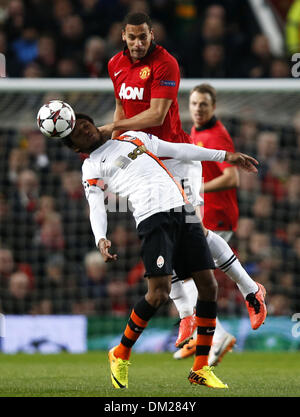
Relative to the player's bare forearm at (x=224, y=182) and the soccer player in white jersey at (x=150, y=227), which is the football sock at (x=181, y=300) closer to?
the soccer player in white jersey at (x=150, y=227)

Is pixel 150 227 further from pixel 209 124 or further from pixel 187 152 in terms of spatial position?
pixel 209 124

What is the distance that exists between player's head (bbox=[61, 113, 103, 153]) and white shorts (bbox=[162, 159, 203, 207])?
916 mm

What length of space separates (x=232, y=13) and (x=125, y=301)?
5.33 meters

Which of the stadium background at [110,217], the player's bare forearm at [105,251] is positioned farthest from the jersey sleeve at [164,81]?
the stadium background at [110,217]

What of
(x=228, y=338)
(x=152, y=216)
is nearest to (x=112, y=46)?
(x=228, y=338)

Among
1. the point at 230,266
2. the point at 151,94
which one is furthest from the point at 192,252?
the point at 151,94

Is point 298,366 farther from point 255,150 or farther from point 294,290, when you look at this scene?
point 255,150

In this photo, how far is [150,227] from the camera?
20.5 feet

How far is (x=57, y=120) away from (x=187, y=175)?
140cm

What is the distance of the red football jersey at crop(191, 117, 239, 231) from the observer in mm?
8852

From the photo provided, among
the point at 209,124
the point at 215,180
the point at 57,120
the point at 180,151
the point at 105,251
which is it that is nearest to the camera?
the point at 105,251

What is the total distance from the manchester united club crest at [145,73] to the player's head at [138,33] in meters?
0.10

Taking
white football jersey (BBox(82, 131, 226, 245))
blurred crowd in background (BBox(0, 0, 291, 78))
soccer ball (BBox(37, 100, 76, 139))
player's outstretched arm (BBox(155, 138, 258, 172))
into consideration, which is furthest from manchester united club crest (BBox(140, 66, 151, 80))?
blurred crowd in background (BBox(0, 0, 291, 78))
